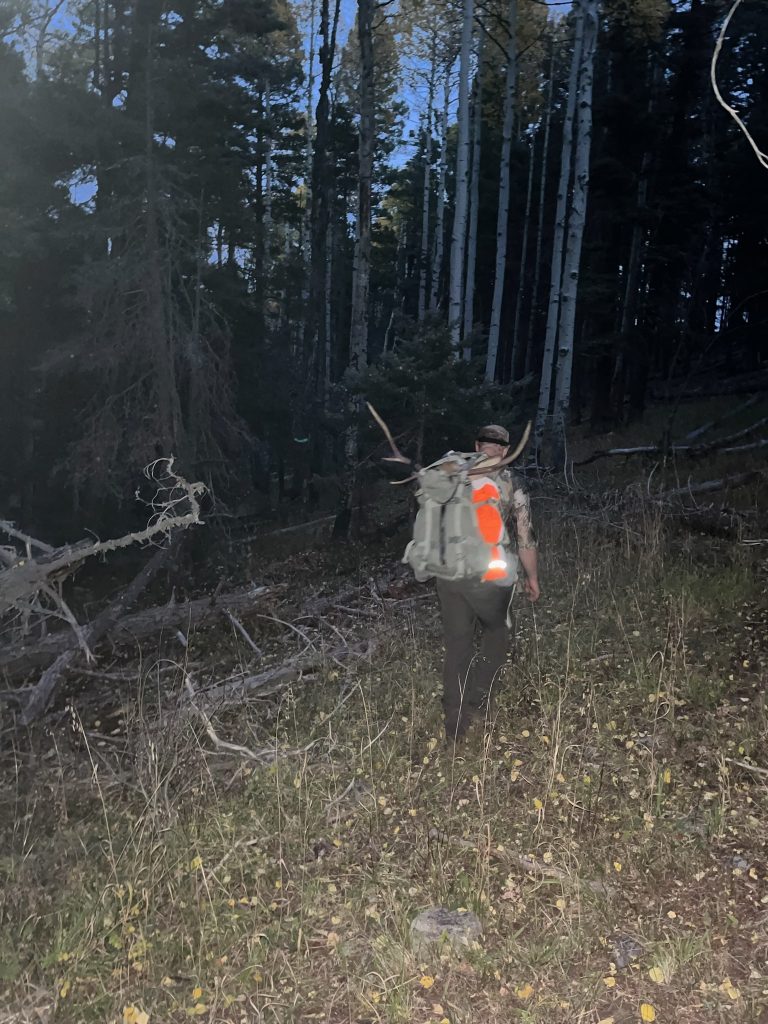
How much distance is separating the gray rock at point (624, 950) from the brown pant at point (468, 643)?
167cm

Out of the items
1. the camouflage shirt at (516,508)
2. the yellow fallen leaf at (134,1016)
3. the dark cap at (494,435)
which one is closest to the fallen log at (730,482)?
the camouflage shirt at (516,508)

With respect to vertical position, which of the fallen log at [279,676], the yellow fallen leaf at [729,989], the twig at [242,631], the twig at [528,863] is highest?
the yellow fallen leaf at [729,989]

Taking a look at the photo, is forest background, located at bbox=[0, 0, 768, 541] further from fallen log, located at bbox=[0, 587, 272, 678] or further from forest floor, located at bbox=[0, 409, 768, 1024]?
forest floor, located at bbox=[0, 409, 768, 1024]

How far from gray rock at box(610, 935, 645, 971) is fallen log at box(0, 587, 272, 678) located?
6.18 metres

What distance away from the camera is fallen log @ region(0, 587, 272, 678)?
798 cm

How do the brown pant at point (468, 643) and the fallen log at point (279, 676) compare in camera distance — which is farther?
the fallen log at point (279, 676)

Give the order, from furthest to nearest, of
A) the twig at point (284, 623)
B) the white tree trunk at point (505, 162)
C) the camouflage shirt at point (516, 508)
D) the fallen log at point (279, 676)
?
the white tree trunk at point (505, 162) < the twig at point (284, 623) < the fallen log at point (279, 676) < the camouflage shirt at point (516, 508)

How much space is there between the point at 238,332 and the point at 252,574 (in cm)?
630

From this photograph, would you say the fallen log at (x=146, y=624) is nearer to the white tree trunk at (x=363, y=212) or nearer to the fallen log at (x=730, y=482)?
the white tree trunk at (x=363, y=212)

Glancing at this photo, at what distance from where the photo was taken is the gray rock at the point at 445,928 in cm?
310

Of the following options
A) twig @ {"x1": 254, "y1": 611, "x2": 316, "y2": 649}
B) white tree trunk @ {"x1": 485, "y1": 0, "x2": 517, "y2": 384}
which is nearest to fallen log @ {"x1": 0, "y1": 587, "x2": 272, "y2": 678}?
twig @ {"x1": 254, "y1": 611, "x2": 316, "y2": 649}

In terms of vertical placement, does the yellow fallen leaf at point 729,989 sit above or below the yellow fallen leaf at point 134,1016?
above

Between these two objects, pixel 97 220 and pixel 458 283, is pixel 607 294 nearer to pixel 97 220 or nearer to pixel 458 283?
pixel 458 283

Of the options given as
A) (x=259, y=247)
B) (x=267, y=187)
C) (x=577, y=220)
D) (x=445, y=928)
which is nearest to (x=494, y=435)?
(x=445, y=928)
